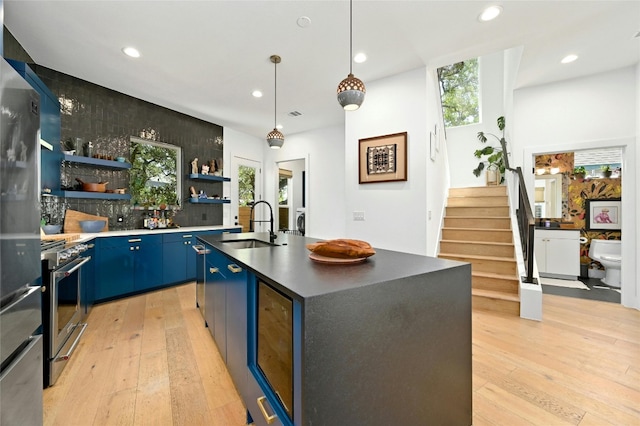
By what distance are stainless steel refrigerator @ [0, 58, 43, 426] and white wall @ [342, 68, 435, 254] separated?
10.1 ft

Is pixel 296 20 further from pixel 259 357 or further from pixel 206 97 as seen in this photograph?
pixel 259 357

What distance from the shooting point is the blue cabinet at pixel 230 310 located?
1469mm

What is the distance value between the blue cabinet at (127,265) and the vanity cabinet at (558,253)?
20.4 ft

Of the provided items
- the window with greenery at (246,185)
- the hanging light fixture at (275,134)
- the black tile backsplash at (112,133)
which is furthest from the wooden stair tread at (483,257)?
the black tile backsplash at (112,133)

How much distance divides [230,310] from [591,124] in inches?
187

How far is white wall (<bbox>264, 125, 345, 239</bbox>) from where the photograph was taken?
17.6ft

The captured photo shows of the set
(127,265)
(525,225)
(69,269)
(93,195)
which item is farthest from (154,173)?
(525,225)

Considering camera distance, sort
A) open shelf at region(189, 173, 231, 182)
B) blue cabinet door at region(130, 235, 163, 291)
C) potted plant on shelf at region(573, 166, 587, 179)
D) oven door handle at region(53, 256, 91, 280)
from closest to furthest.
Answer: oven door handle at region(53, 256, 91, 280), blue cabinet door at region(130, 235, 163, 291), open shelf at region(189, 173, 231, 182), potted plant on shelf at region(573, 166, 587, 179)

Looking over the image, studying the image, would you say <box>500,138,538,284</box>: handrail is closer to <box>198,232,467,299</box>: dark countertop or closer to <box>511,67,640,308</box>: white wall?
<box>511,67,640,308</box>: white wall

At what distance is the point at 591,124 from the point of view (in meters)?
3.51

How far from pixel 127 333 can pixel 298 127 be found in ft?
14.3

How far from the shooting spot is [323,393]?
87 centimetres

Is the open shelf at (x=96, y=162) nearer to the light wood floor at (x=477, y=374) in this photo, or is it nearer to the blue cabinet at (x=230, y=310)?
the light wood floor at (x=477, y=374)

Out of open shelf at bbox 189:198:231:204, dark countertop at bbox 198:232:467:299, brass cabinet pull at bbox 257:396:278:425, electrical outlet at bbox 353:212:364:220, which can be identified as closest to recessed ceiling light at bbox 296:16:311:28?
dark countertop at bbox 198:232:467:299
